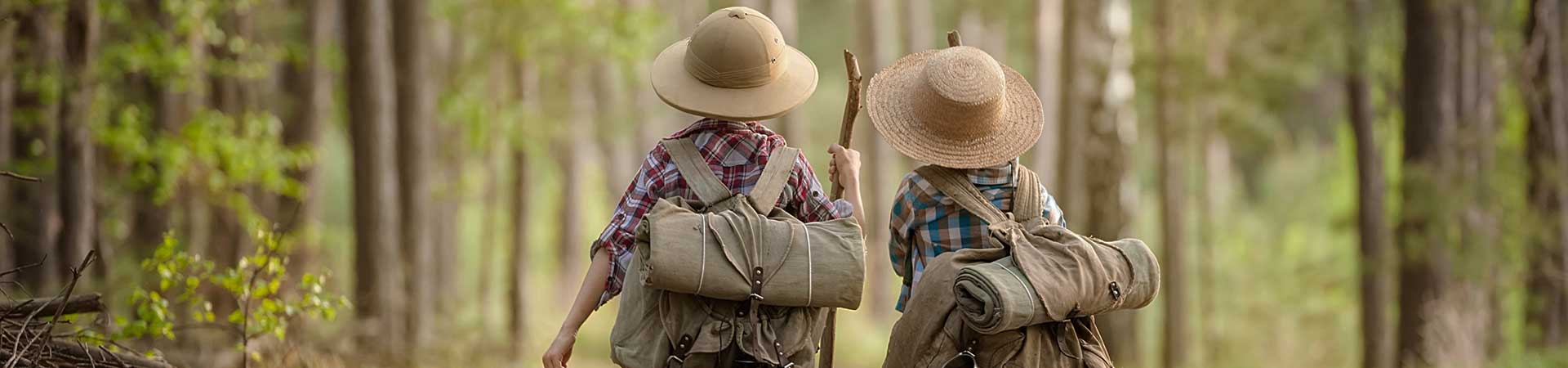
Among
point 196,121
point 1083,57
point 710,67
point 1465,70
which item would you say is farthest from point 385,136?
point 1465,70

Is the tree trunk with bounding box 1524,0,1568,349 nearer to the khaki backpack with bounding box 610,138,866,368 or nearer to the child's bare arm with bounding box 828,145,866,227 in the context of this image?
the child's bare arm with bounding box 828,145,866,227

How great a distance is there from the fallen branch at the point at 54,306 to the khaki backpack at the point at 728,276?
1.72 m

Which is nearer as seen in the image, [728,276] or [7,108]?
[728,276]

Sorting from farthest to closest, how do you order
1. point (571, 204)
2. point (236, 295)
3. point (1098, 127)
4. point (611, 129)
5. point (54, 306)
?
point (571, 204) < point (611, 129) < point (1098, 127) < point (236, 295) < point (54, 306)

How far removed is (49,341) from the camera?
4301 millimetres

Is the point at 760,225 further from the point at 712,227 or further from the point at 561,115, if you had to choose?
the point at 561,115

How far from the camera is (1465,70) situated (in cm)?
1445

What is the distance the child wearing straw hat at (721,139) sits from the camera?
420cm

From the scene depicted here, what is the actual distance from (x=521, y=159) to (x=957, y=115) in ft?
46.8

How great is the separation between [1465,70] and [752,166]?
1239 centimetres

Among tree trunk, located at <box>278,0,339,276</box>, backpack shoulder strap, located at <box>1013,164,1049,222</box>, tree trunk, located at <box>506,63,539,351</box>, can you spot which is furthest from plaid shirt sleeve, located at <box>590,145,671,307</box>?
tree trunk, located at <box>506,63,539,351</box>

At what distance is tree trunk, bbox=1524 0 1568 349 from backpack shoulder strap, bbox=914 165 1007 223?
9365 millimetres

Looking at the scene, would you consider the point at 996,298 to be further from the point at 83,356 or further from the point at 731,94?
→ the point at 83,356

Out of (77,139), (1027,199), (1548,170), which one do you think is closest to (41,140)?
(77,139)
